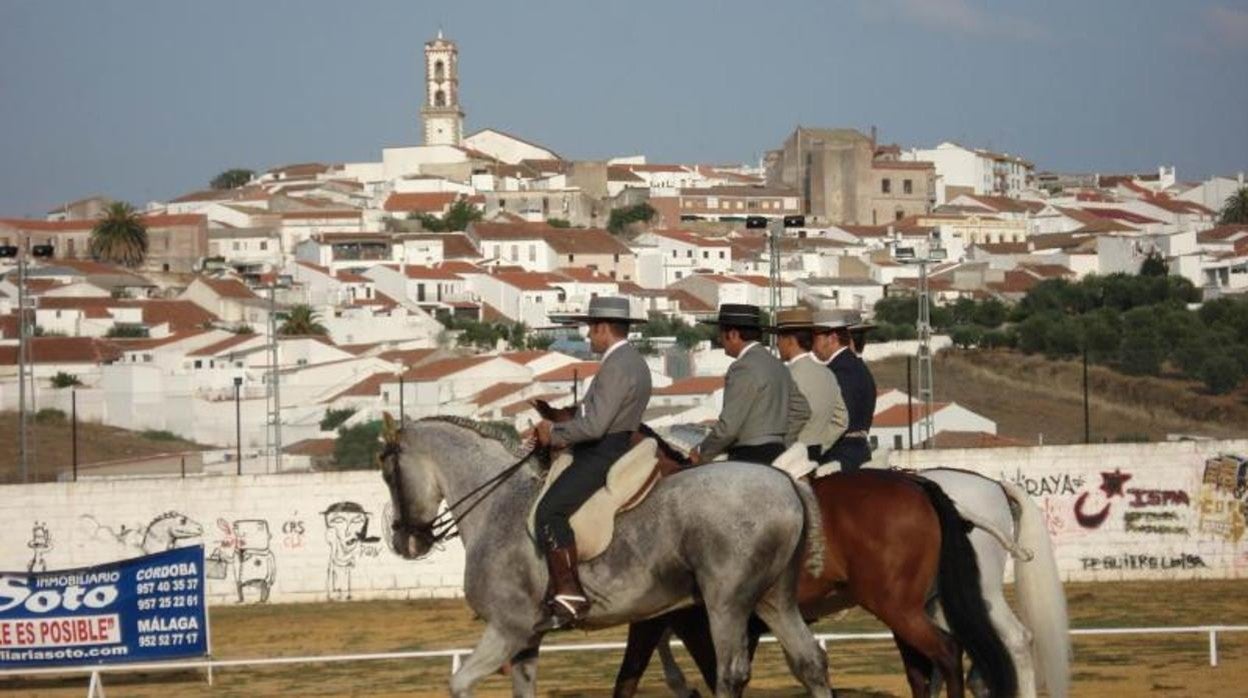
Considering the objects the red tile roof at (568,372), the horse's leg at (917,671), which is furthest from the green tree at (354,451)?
the horse's leg at (917,671)

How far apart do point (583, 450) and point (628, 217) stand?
163278mm

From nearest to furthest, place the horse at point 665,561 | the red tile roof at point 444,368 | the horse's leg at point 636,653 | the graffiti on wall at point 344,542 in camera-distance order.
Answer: the horse at point 665,561 → the horse's leg at point 636,653 → the graffiti on wall at point 344,542 → the red tile roof at point 444,368

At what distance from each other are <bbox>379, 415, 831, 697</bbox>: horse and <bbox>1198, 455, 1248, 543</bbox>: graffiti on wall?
19593 millimetres

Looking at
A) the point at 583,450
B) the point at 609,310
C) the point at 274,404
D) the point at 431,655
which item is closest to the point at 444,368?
the point at 274,404

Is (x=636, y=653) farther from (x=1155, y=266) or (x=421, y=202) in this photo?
(x=421, y=202)

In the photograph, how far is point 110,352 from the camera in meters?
93.4

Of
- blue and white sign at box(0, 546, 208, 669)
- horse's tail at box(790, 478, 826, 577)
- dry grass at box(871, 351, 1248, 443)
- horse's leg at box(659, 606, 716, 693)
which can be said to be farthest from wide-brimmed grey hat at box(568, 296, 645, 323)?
dry grass at box(871, 351, 1248, 443)

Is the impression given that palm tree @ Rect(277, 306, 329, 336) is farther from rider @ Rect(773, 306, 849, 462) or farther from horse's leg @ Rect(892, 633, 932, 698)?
horse's leg @ Rect(892, 633, 932, 698)

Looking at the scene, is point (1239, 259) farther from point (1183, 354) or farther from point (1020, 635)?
point (1020, 635)

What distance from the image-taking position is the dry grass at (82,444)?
5241 centimetres

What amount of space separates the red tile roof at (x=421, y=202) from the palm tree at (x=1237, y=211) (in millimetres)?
56963

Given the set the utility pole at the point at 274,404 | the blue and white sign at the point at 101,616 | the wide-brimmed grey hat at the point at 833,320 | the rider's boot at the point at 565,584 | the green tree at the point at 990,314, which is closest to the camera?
the rider's boot at the point at 565,584

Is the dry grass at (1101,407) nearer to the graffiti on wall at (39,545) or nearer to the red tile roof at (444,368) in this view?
the red tile roof at (444,368)

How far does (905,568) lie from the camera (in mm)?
13250
